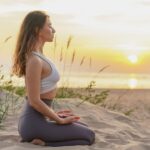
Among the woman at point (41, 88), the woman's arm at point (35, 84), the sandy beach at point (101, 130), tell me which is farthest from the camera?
the sandy beach at point (101, 130)

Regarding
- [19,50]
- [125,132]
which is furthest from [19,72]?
[125,132]

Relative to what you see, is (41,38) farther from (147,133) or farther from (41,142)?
(147,133)

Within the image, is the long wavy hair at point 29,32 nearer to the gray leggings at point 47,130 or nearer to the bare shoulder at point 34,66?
the bare shoulder at point 34,66

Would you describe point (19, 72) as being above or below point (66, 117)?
above

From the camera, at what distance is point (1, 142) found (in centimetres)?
554

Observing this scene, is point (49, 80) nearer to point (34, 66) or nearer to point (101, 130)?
point (34, 66)

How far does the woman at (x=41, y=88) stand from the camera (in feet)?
17.0

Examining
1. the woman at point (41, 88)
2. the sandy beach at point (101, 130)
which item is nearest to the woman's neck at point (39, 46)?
the woman at point (41, 88)

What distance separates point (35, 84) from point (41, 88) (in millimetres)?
155

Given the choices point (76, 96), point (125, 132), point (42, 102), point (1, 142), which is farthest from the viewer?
point (76, 96)

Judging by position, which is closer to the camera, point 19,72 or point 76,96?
point 19,72

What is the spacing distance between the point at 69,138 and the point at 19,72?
2.36 ft

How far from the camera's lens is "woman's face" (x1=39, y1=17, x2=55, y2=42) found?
5.25 meters

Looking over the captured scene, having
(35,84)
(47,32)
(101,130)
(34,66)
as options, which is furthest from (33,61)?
(101,130)
